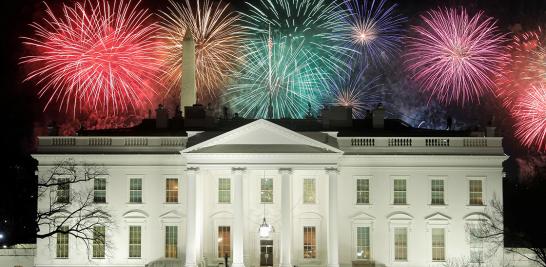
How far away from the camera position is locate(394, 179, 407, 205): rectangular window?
65.7 meters

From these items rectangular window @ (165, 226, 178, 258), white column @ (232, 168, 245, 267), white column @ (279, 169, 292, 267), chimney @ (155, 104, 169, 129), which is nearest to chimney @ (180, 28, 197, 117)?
chimney @ (155, 104, 169, 129)

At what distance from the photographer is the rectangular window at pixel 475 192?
214 ft

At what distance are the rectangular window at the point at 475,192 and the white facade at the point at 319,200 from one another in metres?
0.13

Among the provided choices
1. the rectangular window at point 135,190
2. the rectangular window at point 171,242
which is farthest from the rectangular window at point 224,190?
the rectangular window at point 135,190

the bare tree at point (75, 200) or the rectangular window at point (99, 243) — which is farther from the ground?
the bare tree at point (75, 200)

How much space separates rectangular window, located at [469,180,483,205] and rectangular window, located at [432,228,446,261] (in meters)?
2.47

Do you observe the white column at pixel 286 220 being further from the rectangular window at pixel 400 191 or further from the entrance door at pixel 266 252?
the rectangular window at pixel 400 191

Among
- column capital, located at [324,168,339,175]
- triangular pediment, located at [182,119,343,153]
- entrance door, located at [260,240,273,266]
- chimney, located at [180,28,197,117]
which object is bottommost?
entrance door, located at [260,240,273,266]

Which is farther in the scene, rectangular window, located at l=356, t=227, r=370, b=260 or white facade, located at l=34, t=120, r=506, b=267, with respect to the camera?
rectangular window, located at l=356, t=227, r=370, b=260

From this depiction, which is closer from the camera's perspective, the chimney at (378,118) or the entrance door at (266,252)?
the entrance door at (266,252)

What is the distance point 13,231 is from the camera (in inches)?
2781

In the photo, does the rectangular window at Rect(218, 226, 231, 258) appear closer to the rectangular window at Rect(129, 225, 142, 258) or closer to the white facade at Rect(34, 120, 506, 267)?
the white facade at Rect(34, 120, 506, 267)

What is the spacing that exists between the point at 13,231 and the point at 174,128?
39.0 feet

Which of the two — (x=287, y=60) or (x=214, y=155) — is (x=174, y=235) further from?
(x=287, y=60)
